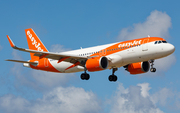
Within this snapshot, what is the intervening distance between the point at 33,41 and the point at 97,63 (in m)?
18.2

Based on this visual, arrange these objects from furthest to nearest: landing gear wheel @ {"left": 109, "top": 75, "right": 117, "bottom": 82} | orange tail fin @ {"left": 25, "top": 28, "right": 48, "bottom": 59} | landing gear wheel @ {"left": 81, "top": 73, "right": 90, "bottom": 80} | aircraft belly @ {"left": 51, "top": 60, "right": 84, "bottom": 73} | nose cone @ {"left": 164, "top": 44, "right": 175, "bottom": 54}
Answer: orange tail fin @ {"left": 25, "top": 28, "right": 48, "bottom": 59} < landing gear wheel @ {"left": 109, "top": 75, "right": 117, "bottom": 82} < aircraft belly @ {"left": 51, "top": 60, "right": 84, "bottom": 73} < landing gear wheel @ {"left": 81, "top": 73, "right": 90, "bottom": 80} < nose cone @ {"left": 164, "top": 44, "right": 175, "bottom": 54}

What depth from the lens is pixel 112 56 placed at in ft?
164

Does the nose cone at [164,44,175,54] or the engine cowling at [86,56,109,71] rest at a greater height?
the nose cone at [164,44,175,54]

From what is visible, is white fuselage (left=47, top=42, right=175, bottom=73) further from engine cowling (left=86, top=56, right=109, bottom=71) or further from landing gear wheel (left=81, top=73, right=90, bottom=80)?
landing gear wheel (left=81, top=73, right=90, bottom=80)

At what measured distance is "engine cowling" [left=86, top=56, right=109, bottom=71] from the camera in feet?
161

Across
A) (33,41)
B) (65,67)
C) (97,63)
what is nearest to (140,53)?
(97,63)

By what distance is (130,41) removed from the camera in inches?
1966

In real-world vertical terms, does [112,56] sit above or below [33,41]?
below

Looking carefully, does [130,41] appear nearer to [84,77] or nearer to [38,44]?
[84,77]

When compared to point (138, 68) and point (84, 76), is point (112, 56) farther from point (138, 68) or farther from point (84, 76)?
point (138, 68)

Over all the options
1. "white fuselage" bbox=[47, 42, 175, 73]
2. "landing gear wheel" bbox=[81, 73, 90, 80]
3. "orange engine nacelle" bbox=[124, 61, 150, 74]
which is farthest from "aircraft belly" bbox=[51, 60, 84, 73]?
"orange engine nacelle" bbox=[124, 61, 150, 74]

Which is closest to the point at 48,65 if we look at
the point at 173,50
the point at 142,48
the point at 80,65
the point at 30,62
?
the point at 30,62

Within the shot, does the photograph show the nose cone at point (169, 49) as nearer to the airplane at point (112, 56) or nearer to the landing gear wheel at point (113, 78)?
the airplane at point (112, 56)

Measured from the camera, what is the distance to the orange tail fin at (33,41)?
61.9 m
